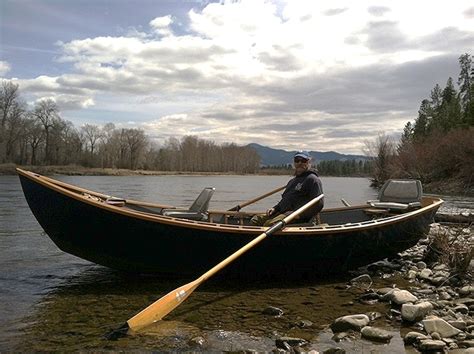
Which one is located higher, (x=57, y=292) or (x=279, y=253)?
(x=279, y=253)

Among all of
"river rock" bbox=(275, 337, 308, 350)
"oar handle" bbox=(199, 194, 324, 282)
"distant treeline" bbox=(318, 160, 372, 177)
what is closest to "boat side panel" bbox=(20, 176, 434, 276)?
"oar handle" bbox=(199, 194, 324, 282)

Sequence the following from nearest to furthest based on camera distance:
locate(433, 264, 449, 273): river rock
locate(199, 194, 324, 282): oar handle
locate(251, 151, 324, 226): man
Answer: locate(199, 194, 324, 282): oar handle
locate(433, 264, 449, 273): river rock
locate(251, 151, 324, 226): man

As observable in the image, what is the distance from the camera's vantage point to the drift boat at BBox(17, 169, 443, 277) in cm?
672

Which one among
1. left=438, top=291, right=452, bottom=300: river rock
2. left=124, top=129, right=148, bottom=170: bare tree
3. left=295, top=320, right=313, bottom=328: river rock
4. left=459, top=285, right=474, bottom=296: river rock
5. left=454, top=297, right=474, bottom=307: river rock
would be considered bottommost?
A: left=295, top=320, right=313, bottom=328: river rock

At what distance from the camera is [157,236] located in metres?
6.83

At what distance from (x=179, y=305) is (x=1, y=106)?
7074 cm

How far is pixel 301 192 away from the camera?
809 centimetres

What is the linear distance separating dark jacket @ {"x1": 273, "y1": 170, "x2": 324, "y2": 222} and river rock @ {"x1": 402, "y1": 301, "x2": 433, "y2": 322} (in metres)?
2.70

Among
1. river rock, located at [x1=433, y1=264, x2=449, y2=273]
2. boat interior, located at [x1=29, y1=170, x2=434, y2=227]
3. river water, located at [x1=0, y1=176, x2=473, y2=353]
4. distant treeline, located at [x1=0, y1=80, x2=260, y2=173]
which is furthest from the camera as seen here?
distant treeline, located at [x1=0, y1=80, x2=260, y2=173]

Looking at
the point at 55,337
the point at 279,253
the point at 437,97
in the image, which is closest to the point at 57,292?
the point at 55,337

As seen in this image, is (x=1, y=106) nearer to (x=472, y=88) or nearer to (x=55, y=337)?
(x=472, y=88)

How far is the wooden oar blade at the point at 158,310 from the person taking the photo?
17.6ft

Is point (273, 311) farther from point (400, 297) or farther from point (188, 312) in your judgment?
point (400, 297)

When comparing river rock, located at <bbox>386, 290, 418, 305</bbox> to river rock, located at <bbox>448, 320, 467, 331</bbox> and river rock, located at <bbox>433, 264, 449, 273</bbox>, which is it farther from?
river rock, located at <bbox>433, 264, 449, 273</bbox>
